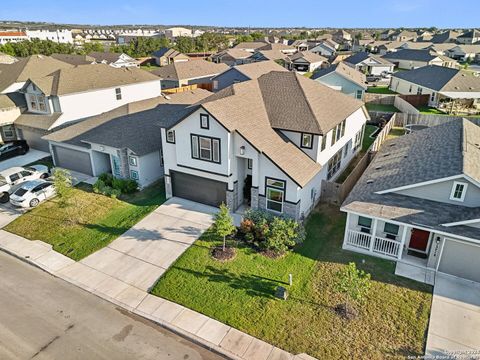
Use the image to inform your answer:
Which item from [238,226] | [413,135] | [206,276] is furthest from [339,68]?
[206,276]

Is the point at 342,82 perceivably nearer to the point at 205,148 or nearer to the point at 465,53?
the point at 205,148

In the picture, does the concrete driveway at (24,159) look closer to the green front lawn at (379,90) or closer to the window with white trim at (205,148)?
the window with white trim at (205,148)

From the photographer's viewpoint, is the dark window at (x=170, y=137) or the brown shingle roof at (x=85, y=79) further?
the brown shingle roof at (x=85, y=79)

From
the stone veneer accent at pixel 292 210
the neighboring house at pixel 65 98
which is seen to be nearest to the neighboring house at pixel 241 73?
the neighboring house at pixel 65 98

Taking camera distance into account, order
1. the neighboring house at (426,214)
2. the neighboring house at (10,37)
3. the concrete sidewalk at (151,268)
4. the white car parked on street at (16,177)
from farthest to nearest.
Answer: the neighboring house at (10,37), the white car parked on street at (16,177), the neighboring house at (426,214), the concrete sidewalk at (151,268)

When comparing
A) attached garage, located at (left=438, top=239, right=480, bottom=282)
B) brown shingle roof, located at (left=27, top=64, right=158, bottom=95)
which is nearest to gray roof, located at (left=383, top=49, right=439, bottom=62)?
brown shingle roof, located at (left=27, top=64, right=158, bottom=95)

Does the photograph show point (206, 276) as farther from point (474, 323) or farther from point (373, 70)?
point (373, 70)
